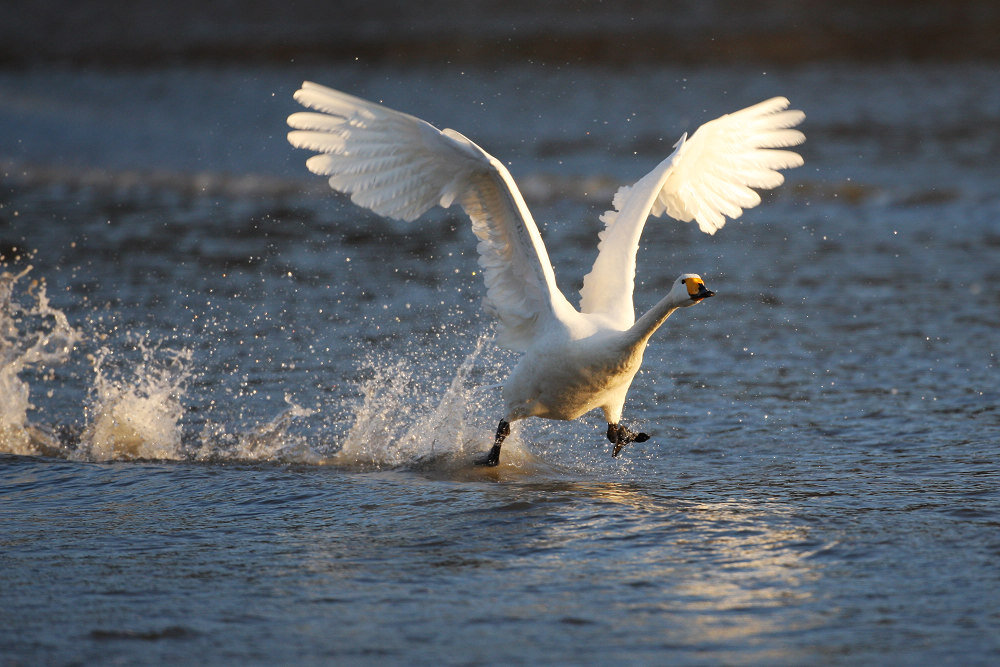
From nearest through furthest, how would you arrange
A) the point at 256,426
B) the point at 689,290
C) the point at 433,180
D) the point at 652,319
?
the point at 689,290 → the point at 652,319 → the point at 433,180 → the point at 256,426

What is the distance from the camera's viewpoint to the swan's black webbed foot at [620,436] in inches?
364

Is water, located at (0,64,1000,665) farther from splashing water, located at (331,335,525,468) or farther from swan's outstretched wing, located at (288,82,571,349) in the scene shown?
swan's outstretched wing, located at (288,82,571,349)

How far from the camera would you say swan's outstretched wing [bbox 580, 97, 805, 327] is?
30.4 ft

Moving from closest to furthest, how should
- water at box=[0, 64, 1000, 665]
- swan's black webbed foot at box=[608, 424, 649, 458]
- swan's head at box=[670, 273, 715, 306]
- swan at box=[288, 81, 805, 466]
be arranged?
1. water at box=[0, 64, 1000, 665]
2. swan's head at box=[670, 273, 715, 306]
3. swan at box=[288, 81, 805, 466]
4. swan's black webbed foot at box=[608, 424, 649, 458]

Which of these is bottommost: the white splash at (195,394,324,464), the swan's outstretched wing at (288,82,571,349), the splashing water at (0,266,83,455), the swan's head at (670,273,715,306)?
the white splash at (195,394,324,464)

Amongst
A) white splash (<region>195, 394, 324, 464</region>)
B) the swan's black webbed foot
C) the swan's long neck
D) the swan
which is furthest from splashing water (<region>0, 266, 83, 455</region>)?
the swan's long neck

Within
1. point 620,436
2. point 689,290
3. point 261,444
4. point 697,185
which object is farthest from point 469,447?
point 697,185

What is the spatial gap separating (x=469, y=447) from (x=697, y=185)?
8.43 feet

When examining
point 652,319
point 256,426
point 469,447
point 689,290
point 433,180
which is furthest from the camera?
point 256,426

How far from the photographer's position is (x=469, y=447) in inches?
381

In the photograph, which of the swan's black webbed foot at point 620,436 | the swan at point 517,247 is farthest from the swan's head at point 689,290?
the swan's black webbed foot at point 620,436

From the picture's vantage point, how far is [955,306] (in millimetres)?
13164

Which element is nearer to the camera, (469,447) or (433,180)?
(433,180)

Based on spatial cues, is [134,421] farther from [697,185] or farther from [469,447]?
[697,185]
